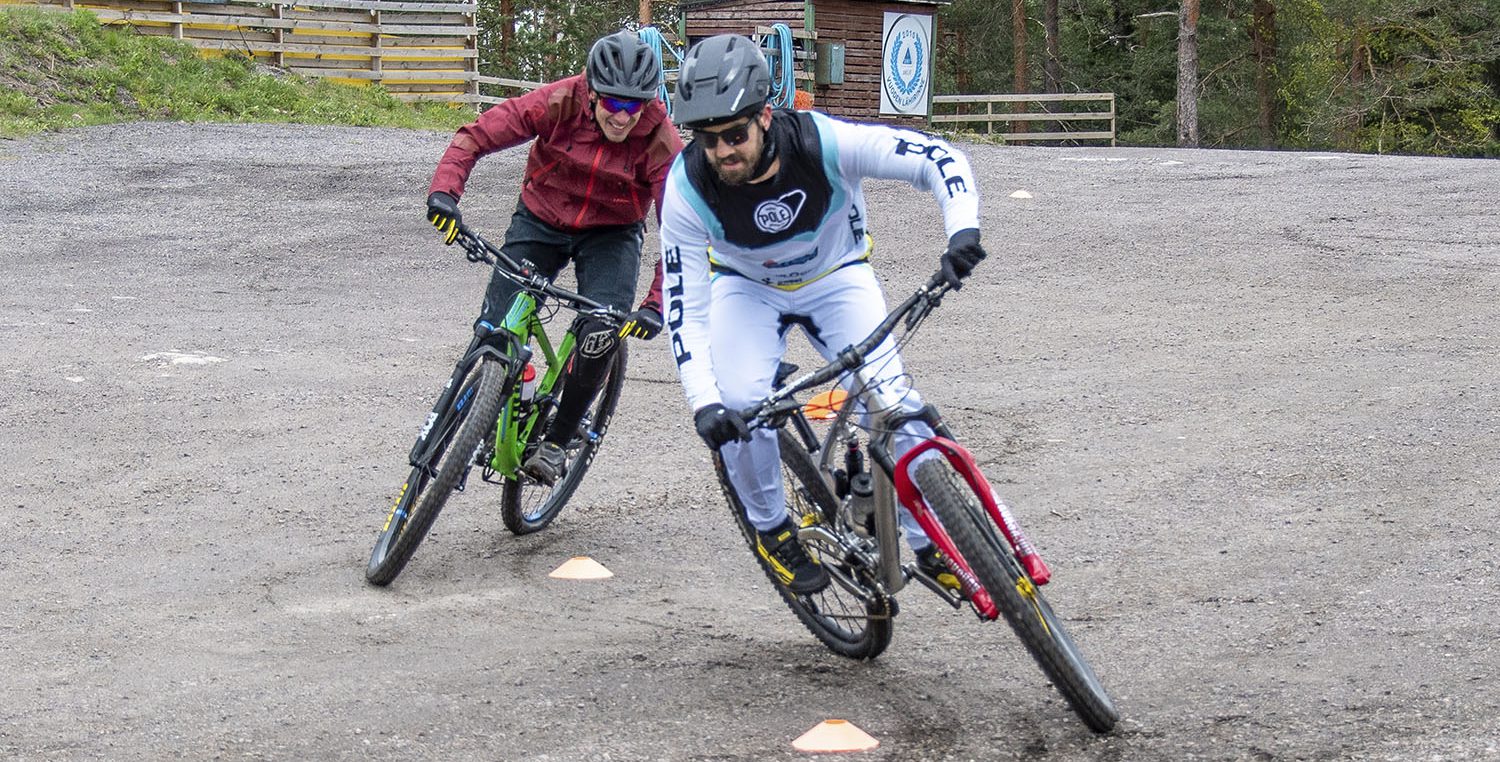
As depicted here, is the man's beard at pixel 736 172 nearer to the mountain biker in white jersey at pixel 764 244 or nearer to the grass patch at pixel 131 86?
the mountain biker in white jersey at pixel 764 244

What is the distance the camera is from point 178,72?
26.2m

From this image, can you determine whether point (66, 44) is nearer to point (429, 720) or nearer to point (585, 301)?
point (585, 301)

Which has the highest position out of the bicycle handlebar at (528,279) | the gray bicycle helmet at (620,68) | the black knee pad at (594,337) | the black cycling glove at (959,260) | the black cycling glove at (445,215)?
the gray bicycle helmet at (620,68)

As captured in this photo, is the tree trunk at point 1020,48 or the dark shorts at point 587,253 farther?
the tree trunk at point 1020,48

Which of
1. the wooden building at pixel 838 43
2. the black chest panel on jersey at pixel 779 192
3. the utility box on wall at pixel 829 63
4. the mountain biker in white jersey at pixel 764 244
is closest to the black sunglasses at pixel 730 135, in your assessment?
the mountain biker in white jersey at pixel 764 244

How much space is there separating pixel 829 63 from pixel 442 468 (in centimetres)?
2619

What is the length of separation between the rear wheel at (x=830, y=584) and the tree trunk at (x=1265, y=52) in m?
44.0

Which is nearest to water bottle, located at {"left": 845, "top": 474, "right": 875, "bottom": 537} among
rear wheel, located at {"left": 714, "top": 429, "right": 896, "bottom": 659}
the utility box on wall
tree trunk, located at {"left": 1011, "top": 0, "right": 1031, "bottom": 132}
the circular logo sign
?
rear wheel, located at {"left": 714, "top": 429, "right": 896, "bottom": 659}

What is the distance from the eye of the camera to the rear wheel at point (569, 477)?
23.1 ft

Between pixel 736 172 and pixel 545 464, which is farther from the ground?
pixel 736 172

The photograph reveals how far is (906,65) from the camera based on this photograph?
107 ft

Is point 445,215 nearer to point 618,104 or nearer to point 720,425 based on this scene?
point 618,104

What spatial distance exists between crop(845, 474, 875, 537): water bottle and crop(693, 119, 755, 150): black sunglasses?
1.08 metres

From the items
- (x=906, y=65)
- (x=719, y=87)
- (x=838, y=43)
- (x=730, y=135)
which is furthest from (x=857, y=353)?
(x=906, y=65)
